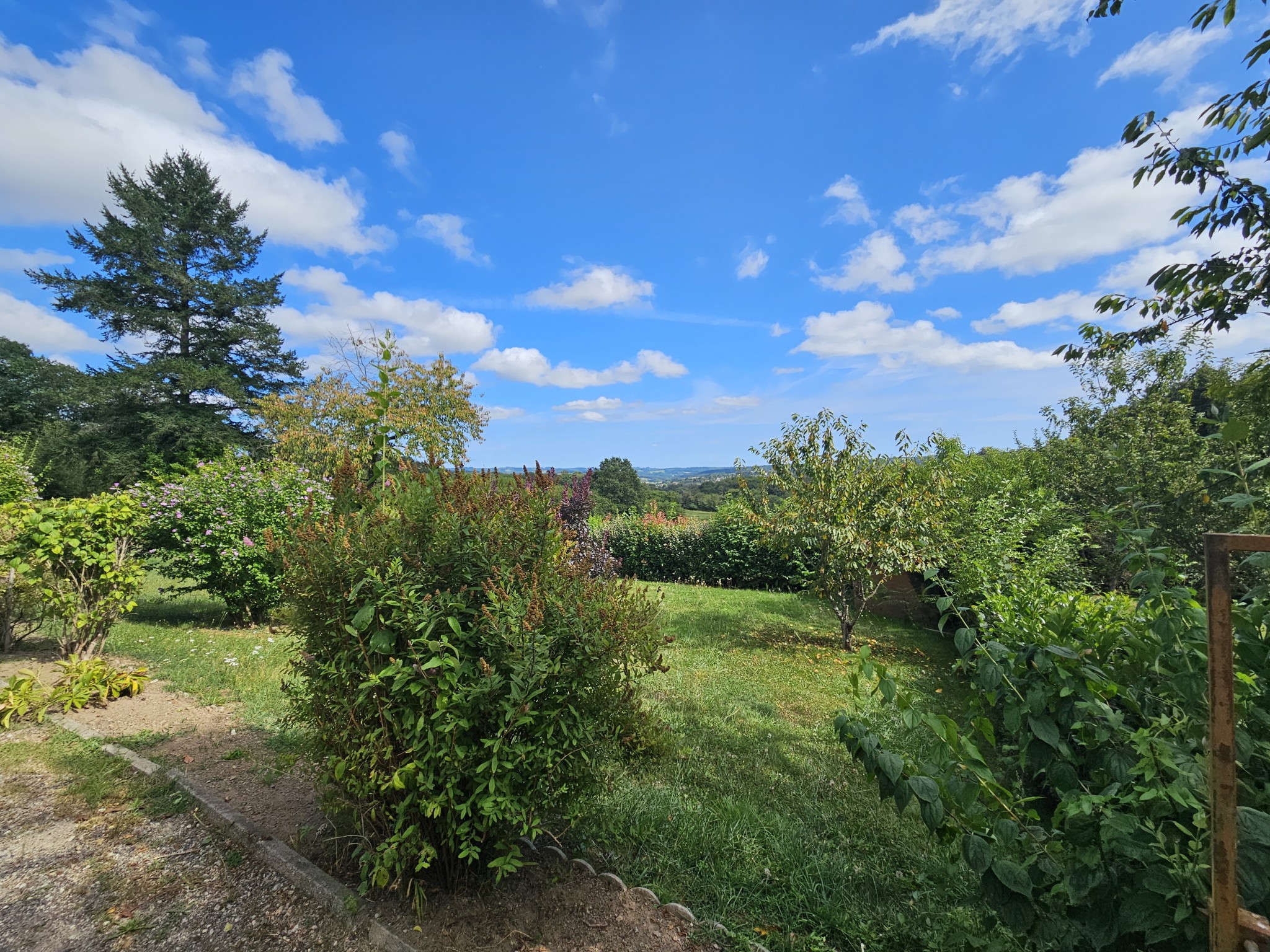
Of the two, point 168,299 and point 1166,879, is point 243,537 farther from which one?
point 168,299

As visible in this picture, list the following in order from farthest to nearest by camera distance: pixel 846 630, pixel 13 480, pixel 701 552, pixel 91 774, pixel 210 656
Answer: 1. pixel 701 552
2. pixel 13 480
3. pixel 846 630
4. pixel 210 656
5. pixel 91 774

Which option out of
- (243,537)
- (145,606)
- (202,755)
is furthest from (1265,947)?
(145,606)

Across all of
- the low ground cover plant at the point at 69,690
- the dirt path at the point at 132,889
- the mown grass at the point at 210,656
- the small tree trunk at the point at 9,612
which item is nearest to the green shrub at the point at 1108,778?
the dirt path at the point at 132,889

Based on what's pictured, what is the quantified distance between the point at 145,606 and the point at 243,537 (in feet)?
11.2

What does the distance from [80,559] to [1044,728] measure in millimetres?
Result: 6691

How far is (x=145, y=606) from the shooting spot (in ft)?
28.4

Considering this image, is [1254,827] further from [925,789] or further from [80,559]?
[80,559]

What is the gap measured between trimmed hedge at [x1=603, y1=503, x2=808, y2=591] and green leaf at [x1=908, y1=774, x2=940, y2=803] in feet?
34.0

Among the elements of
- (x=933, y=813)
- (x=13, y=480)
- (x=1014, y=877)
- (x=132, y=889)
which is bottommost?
(x=132, y=889)

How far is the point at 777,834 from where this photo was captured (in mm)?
2750

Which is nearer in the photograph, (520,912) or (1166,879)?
(1166,879)

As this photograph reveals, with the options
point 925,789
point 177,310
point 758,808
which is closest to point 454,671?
point 925,789

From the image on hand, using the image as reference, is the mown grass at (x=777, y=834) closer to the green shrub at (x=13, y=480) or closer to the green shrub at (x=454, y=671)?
the green shrub at (x=454, y=671)

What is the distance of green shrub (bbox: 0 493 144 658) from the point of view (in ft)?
14.9
